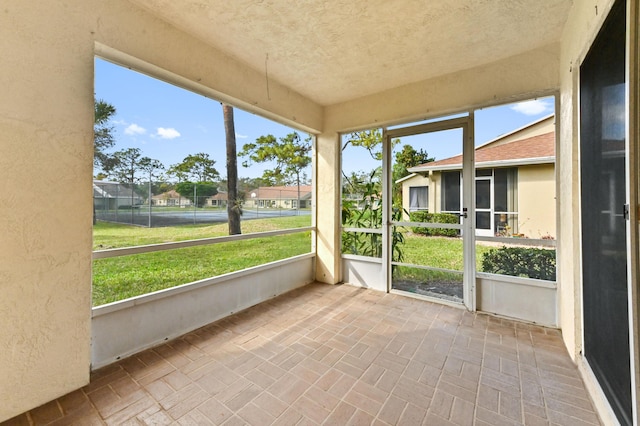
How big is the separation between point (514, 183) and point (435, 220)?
3.14 feet

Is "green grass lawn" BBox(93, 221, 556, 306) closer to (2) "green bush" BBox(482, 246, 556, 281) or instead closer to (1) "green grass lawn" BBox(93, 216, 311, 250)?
(1) "green grass lawn" BBox(93, 216, 311, 250)

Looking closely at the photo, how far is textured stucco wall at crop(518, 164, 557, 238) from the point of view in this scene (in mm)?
2842

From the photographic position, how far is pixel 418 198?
12.1ft

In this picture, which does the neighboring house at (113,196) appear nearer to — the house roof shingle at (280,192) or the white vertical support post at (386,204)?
the house roof shingle at (280,192)

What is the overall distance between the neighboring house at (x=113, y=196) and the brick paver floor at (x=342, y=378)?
4.35 feet

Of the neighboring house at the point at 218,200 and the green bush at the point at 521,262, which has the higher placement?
the neighboring house at the point at 218,200

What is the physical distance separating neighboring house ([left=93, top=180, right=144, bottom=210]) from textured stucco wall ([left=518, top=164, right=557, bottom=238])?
13.2 feet

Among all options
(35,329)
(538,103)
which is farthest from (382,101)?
(35,329)

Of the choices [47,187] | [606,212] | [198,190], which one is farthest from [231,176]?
[606,212]

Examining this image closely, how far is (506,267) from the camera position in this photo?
310 centimetres

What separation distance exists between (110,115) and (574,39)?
3.93 m

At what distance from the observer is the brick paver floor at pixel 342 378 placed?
1655 millimetres

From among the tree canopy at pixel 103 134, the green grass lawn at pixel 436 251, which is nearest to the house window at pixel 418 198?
the green grass lawn at pixel 436 251

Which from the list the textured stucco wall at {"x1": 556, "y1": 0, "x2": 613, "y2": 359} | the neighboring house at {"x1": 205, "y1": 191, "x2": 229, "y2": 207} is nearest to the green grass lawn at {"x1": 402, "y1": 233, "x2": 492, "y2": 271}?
the textured stucco wall at {"x1": 556, "y1": 0, "x2": 613, "y2": 359}
